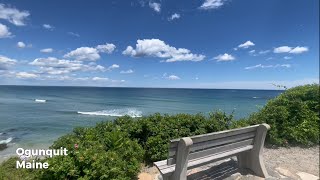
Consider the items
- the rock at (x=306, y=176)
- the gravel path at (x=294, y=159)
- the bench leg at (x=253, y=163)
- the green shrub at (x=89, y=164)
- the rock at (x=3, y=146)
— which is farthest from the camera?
the rock at (x=3, y=146)

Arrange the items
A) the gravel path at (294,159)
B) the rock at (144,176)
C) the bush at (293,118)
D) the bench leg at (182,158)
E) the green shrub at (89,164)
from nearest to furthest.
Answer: the bench leg at (182,158) → the green shrub at (89,164) → the rock at (144,176) → the gravel path at (294,159) → the bush at (293,118)

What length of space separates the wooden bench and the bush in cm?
268

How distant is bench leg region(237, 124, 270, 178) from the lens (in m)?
4.18

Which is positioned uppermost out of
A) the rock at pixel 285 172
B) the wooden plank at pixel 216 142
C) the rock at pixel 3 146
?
the wooden plank at pixel 216 142

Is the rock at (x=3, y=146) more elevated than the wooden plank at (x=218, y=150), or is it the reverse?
the wooden plank at (x=218, y=150)

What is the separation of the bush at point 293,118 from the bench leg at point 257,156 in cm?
258

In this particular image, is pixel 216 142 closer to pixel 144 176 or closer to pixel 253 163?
pixel 253 163

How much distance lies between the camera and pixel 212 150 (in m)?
3.46

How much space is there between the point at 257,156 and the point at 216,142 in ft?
4.60

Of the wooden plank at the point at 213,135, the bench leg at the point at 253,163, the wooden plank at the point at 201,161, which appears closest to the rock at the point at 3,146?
the wooden plank at the point at 201,161

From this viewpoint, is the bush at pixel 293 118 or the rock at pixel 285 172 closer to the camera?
the rock at pixel 285 172

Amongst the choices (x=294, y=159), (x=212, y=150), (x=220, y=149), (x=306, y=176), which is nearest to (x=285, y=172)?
(x=306, y=176)

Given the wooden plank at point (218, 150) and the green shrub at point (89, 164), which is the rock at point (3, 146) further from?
the wooden plank at point (218, 150)

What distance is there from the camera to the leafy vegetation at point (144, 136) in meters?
3.50
